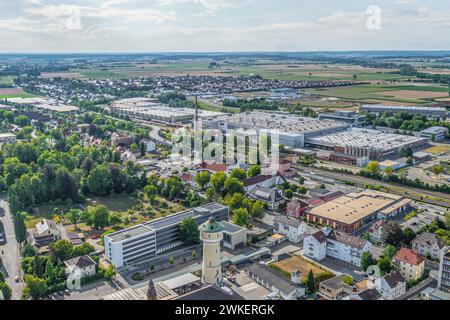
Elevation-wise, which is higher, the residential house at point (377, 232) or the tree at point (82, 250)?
the tree at point (82, 250)

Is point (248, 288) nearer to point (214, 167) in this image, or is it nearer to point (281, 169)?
point (214, 167)

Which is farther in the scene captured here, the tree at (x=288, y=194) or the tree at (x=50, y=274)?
the tree at (x=288, y=194)

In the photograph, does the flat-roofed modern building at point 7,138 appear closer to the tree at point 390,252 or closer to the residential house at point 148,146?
the residential house at point 148,146

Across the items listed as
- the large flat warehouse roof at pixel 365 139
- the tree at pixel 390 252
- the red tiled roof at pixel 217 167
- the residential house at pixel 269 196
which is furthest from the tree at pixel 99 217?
the large flat warehouse roof at pixel 365 139

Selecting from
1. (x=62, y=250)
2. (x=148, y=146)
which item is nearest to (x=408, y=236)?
(x=62, y=250)
